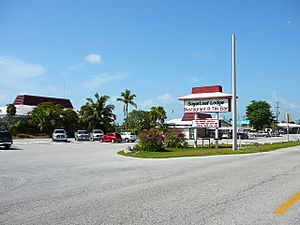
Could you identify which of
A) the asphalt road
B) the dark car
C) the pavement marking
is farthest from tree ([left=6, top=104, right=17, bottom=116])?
the pavement marking

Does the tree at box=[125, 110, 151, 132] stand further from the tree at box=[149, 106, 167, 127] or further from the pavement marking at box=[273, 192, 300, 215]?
the pavement marking at box=[273, 192, 300, 215]

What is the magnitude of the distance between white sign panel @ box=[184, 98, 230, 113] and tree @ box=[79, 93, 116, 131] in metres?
31.8

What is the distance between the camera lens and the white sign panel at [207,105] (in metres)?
33.6

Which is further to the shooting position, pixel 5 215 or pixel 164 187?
pixel 164 187

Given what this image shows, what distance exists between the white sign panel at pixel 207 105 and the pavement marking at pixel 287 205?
25.3 metres

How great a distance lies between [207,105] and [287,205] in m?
27.4

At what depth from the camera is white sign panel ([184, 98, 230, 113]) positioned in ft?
110

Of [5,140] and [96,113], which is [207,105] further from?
[96,113]

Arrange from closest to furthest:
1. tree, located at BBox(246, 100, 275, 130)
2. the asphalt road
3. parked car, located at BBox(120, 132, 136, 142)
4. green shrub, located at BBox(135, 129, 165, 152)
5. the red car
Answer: the asphalt road
green shrub, located at BBox(135, 129, 165, 152)
the red car
parked car, located at BBox(120, 132, 136, 142)
tree, located at BBox(246, 100, 275, 130)

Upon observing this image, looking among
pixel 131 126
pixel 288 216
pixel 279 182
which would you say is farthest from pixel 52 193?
pixel 131 126

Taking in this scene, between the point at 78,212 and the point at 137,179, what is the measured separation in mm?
4811

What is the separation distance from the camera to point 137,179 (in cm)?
1173

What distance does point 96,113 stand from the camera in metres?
65.4

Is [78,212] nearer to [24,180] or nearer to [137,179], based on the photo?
[137,179]
